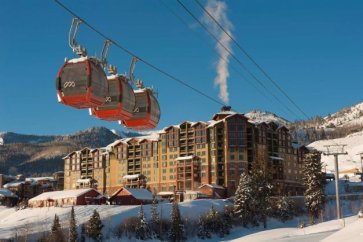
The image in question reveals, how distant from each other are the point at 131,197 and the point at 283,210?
2902 centimetres

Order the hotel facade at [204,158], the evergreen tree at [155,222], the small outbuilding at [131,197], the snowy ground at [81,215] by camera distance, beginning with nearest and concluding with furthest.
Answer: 1. the evergreen tree at [155,222]
2. the snowy ground at [81,215]
3. the small outbuilding at [131,197]
4. the hotel facade at [204,158]

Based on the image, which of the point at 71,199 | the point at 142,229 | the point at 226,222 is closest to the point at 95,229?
the point at 142,229

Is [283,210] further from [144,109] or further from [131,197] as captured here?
[144,109]

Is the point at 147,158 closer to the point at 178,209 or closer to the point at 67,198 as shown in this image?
the point at 67,198

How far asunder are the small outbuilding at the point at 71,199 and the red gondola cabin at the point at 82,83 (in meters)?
89.6

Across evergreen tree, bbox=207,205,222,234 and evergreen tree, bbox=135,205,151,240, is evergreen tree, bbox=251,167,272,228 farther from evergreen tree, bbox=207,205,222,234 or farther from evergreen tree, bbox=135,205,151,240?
evergreen tree, bbox=135,205,151,240

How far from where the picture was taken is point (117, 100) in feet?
68.3

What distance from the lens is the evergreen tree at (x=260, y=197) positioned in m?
92.8

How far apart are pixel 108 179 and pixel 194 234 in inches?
2051

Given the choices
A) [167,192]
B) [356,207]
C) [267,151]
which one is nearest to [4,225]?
[167,192]

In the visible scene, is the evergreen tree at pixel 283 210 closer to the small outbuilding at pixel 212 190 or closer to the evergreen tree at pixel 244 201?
the evergreen tree at pixel 244 201

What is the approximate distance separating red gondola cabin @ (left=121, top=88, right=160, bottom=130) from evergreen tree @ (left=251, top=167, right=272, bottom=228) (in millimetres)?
70375

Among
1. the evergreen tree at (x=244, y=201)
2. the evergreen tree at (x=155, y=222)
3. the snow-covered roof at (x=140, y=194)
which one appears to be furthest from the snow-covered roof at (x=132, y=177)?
the evergreen tree at (x=155, y=222)

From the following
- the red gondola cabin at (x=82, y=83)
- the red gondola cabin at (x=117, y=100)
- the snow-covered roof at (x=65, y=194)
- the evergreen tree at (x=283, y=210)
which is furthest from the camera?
the snow-covered roof at (x=65, y=194)
